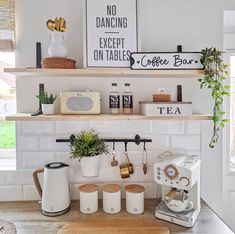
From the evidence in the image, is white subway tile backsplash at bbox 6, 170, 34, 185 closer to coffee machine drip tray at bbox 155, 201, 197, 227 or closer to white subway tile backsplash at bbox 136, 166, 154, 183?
white subway tile backsplash at bbox 136, 166, 154, 183

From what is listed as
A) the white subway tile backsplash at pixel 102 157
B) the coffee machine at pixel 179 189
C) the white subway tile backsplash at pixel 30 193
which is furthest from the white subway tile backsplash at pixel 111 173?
the white subway tile backsplash at pixel 30 193

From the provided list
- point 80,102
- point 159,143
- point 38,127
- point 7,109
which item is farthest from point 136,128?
point 7,109

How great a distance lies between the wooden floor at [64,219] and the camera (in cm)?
108

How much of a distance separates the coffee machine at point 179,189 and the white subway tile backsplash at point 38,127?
651 millimetres

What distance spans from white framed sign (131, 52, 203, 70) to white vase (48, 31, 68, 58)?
39 centimetres

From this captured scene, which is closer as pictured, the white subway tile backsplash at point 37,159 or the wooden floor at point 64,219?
the wooden floor at point 64,219

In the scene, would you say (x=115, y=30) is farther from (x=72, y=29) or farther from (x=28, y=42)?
(x=28, y=42)

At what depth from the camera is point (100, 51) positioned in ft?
4.24

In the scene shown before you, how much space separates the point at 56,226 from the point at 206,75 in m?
1.04

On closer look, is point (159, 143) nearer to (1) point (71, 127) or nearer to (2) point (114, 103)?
(2) point (114, 103)

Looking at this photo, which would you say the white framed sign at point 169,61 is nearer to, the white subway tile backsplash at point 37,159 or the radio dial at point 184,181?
the radio dial at point 184,181

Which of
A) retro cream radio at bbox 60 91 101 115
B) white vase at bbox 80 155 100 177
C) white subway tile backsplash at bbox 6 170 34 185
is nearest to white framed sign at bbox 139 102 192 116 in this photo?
retro cream radio at bbox 60 91 101 115

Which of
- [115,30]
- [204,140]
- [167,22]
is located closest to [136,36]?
[115,30]

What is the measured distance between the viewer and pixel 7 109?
1.53 metres
